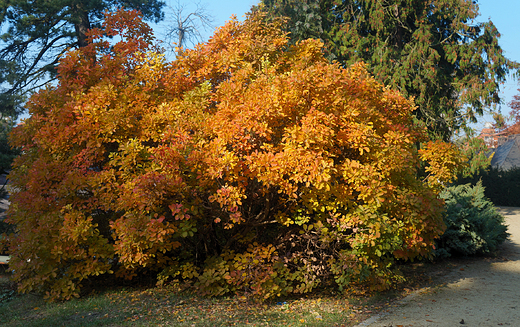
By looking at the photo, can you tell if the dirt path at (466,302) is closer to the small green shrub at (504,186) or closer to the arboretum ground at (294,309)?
the arboretum ground at (294,309)

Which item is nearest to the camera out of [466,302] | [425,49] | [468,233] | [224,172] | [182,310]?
[224,172]

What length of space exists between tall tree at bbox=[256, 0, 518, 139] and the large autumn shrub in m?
6.05

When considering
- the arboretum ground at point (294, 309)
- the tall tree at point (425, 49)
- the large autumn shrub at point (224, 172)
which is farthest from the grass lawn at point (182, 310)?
the tall tree at point (425, 49)

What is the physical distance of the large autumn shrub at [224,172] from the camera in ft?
14.8

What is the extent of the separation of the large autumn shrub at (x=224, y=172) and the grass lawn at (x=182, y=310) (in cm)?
24

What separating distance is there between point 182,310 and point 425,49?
10.3 m

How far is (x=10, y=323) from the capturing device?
15.5 ft

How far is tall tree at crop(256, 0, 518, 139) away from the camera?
1156 centimetres

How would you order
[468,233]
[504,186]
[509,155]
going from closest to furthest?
[468,233] < [504,186] < [509,155]

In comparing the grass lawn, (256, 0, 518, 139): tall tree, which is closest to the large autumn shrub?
the grass lawn

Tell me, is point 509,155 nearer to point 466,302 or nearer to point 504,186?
point 504,186

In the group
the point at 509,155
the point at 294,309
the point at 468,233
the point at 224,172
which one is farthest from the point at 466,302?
the point at 509,155

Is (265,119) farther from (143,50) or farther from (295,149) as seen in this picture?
(143,50)

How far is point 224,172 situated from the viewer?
14.7 ft
